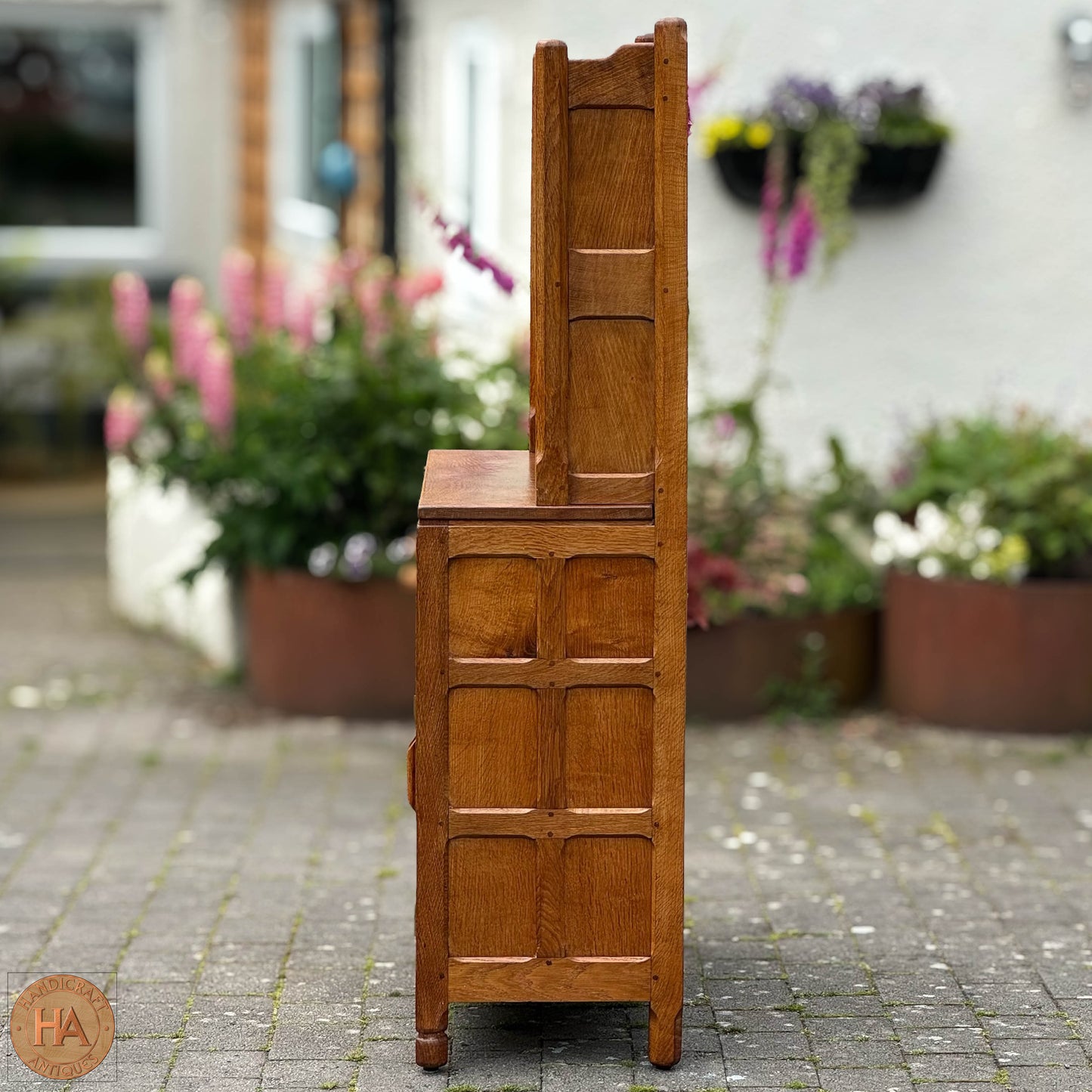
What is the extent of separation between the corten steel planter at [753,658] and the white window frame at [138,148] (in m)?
8.34

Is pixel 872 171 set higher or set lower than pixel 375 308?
higher

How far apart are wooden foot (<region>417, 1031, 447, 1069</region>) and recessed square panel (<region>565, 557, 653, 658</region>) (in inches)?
31.2

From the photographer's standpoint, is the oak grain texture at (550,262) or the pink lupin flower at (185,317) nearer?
the oak grain texture at (550,262)

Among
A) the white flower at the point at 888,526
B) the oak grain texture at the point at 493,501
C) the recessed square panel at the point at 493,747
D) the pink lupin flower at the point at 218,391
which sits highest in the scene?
the pink lupin flower at the point at 218,391

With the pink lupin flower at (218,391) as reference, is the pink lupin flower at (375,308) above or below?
above

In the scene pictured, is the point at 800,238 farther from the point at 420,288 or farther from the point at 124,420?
the point at 124,420

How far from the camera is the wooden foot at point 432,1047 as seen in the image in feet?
12.8

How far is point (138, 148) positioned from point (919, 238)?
28.1 ft

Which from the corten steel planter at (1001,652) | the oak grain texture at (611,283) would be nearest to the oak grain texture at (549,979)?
the oak grain texture at (611,283)

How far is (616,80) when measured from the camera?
369 centimetres

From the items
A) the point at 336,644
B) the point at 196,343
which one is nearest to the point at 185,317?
the point at 196,343

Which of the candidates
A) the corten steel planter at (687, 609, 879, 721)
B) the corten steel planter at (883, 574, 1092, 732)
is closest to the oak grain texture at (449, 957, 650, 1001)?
the corten steel planter at (687, 609, 879, 721)

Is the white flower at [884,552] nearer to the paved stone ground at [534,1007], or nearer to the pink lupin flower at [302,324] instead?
the paved stone ground at [534,1007]

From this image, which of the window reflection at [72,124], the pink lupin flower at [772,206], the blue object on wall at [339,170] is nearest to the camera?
the pink lupin flower at [772,206]
